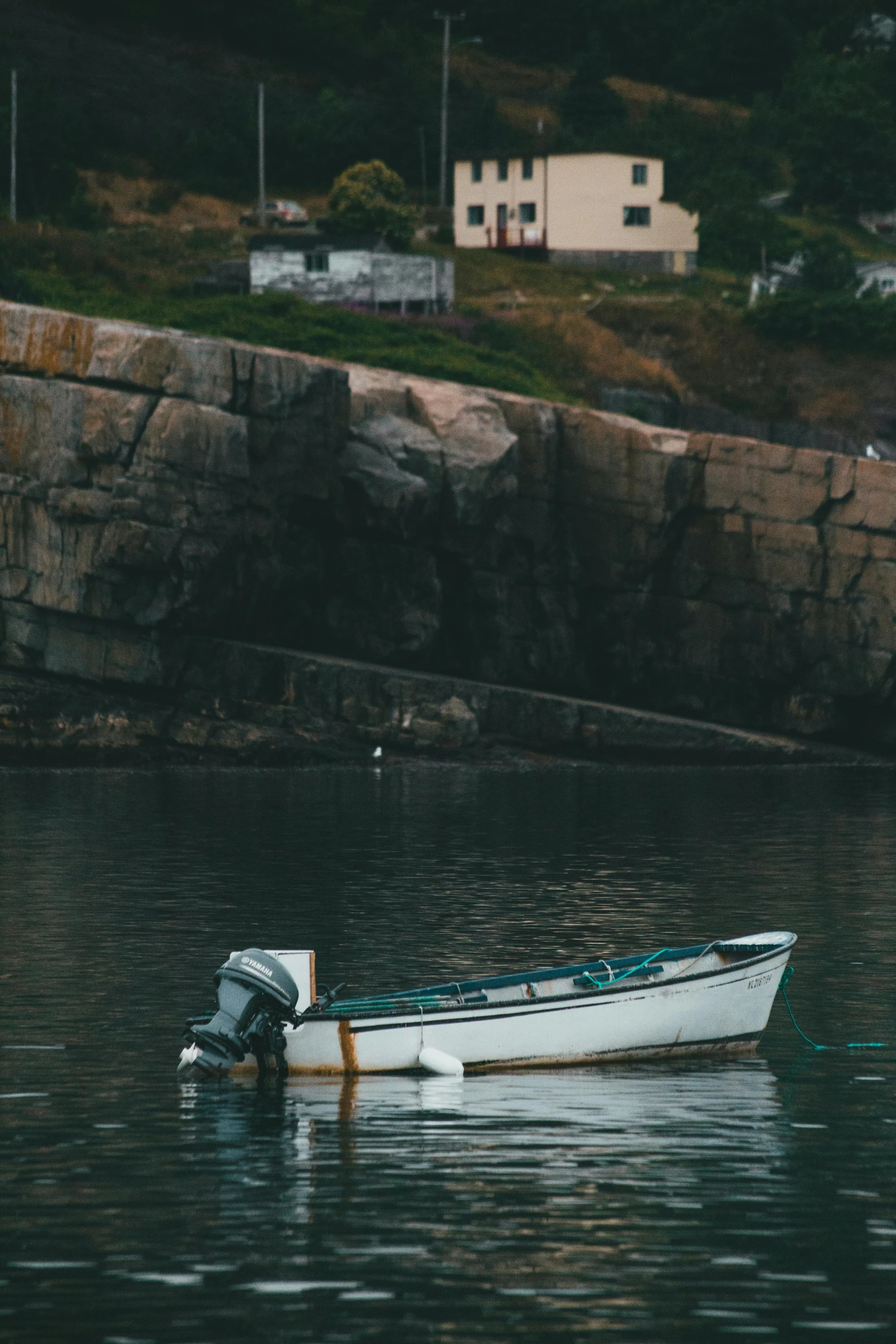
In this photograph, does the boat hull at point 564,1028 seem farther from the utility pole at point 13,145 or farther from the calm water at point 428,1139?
the utility pole at point 13,145

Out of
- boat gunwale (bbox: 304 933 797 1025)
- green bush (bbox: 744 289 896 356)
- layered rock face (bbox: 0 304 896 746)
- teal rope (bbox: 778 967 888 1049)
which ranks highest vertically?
green bush (bbox: 744 289 896 356)

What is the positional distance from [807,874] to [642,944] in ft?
40.3

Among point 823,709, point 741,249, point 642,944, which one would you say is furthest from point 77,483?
point 741,249

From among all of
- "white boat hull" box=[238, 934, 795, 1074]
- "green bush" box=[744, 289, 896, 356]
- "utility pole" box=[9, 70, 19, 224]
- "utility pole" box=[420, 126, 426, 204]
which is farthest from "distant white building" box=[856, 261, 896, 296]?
"white boat hull" box=[238, 934, 795, 1074]

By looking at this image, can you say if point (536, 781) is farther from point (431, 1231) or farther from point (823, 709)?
point (431, 1231)

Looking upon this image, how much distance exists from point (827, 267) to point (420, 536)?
198 feet

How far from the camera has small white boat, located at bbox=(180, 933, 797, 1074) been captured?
1067 inches

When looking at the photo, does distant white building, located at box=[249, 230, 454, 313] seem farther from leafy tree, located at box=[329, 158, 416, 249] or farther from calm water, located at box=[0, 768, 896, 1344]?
calm water, located at box=[0, 768, 896, 1344]

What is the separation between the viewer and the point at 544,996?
28.2 meters

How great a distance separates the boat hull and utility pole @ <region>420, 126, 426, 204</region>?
12256 cm

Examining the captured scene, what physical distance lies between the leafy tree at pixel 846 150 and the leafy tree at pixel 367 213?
4063 centimetres

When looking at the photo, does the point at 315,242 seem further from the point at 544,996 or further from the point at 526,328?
the point at 544,996

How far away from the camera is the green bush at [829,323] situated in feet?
395

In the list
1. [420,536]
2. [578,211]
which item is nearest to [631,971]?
[420,536]
